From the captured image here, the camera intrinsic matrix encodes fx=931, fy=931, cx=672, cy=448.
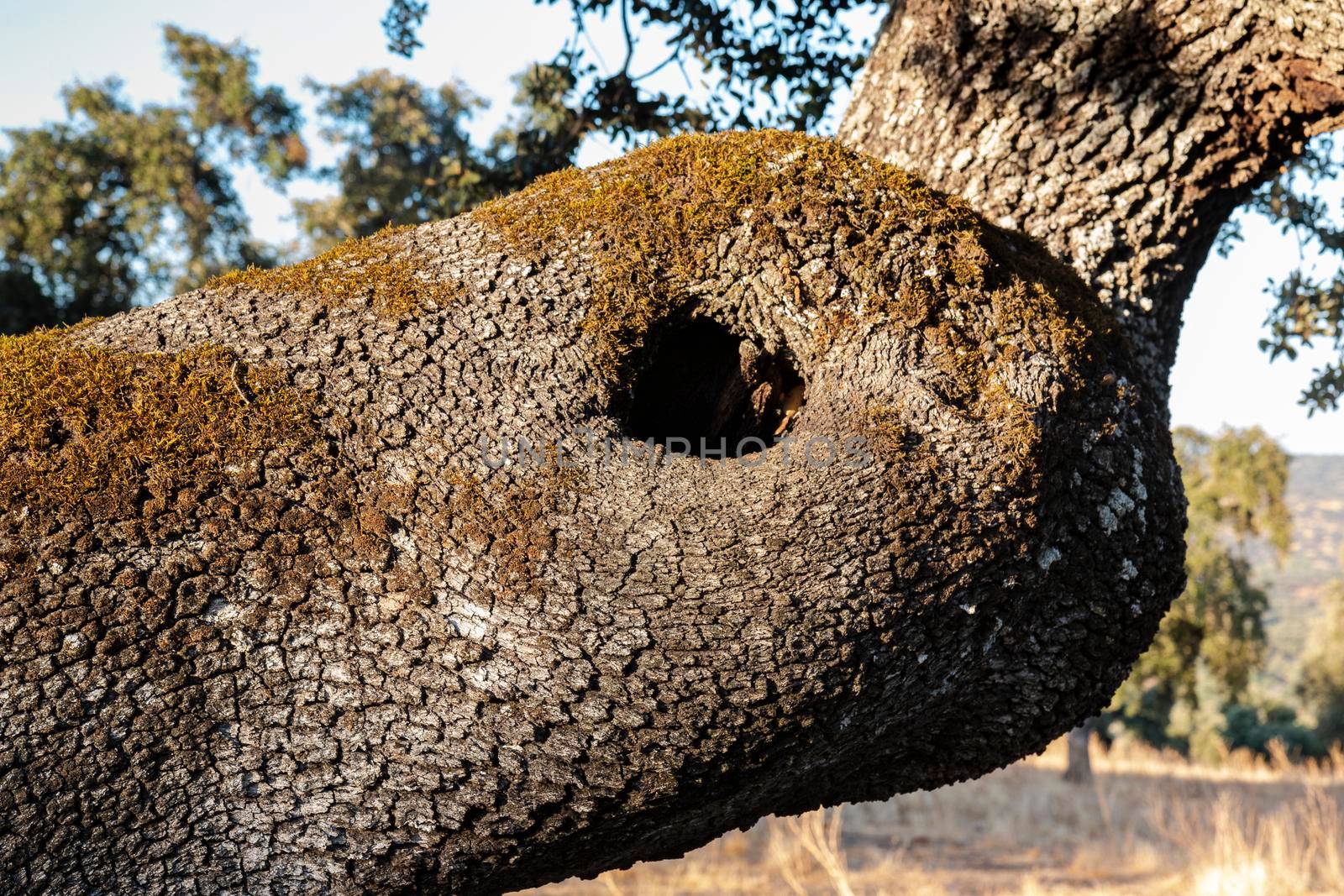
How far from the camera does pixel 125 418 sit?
6.29 feet

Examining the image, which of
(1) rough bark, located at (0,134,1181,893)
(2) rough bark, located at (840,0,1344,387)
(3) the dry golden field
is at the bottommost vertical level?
(3) the dry golden field

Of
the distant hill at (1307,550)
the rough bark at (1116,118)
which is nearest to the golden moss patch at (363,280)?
the rough bark at (1116,118)

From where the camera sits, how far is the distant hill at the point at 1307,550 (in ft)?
235

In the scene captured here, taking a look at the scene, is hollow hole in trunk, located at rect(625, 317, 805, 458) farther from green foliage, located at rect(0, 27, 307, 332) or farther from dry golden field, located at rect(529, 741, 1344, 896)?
green foliage, located at rect(0, 27, 307, 332)

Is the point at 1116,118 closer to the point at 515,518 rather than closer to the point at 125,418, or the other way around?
the point at 515,518

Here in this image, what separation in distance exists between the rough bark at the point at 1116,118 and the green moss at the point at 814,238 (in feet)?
1.38

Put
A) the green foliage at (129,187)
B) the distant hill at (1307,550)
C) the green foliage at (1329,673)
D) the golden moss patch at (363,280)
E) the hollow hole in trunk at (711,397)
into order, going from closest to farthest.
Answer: the golden moss patch at (363,280), the hollow hole in trunk at (711,397), the green foliage at (129,187), the green foliage at (1329,673), the distant hill at (1307,550)

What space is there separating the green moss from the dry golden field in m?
3.68

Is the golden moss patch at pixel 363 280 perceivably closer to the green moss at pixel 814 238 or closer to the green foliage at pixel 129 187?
the green moss at pixel 814 238

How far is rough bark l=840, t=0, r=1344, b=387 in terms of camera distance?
8.56 ft

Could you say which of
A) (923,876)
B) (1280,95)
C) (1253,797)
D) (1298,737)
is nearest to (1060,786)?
(1253,797)

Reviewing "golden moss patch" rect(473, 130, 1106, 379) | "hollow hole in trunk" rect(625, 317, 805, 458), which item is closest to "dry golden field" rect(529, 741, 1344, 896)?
"hollow hole in trunk" rect(625, 317, 805, 458)

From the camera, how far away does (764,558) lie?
6.41 feet

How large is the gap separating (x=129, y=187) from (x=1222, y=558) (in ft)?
65.1
